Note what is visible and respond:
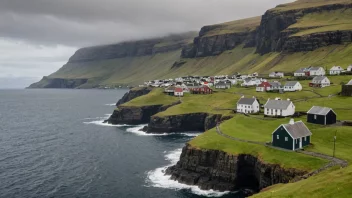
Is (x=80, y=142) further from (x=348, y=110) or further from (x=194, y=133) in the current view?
(x=348, y=110)

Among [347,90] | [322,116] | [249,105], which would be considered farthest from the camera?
[347,90]

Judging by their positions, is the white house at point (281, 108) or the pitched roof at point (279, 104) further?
the pitched roof at point (279, 104)

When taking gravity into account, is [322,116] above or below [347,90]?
below

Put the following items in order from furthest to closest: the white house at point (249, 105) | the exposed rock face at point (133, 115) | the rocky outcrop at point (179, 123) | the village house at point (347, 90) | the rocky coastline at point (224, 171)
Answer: the exposed rock face at point (133, 115)
the rocky outcrop at point (179, 123)
the village house at point (347, 90)
the white house at point (249, 105)
the rocky coastline at point (224, 171)

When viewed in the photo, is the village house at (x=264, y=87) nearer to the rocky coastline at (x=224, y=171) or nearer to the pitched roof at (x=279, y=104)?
the pitched roof at (x=279, y=104)

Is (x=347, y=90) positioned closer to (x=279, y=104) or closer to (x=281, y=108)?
(x=279, y=104)

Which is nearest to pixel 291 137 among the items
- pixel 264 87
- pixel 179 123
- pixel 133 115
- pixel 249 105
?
pixel 249 105

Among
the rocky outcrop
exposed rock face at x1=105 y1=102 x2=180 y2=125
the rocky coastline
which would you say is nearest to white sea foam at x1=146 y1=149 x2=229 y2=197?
the rocky coastline

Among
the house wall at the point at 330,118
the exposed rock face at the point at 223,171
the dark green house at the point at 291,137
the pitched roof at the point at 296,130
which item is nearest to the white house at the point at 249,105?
the house wall at the point at 330,118
